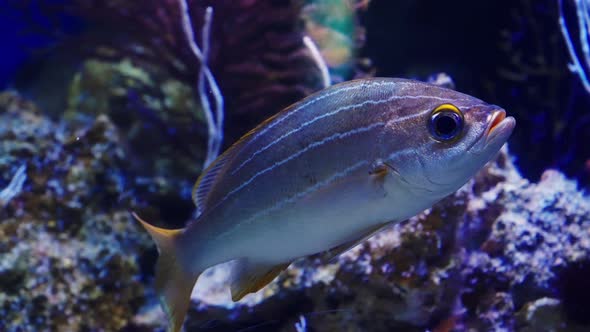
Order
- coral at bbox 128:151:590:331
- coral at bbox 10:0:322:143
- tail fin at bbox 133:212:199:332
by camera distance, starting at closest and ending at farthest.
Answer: tail fin at bbox 133:212:199:332 → coral at bbox 128:151:590:331 → coral at bbox 10:0:322:143

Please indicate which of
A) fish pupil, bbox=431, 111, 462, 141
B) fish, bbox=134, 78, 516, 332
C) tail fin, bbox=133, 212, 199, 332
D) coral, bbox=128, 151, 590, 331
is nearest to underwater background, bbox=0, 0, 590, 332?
coral, bbox=128, 151, 590, 331

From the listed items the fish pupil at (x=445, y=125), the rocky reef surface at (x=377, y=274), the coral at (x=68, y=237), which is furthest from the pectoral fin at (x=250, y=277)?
the coral at (x=68, y=237)

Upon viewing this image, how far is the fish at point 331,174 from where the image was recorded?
5.24ft

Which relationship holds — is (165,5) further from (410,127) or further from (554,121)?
(554,121)

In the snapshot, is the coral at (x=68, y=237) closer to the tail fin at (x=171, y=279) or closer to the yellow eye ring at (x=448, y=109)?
the tail fin at (x=171, y=279)

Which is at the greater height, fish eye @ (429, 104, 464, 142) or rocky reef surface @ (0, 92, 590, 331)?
fish eye @ (429, 104, 464, 142)

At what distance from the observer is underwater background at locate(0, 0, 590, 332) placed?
2.53 meters

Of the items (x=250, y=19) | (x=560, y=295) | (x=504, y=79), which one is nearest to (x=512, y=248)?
(x=560, y=295)

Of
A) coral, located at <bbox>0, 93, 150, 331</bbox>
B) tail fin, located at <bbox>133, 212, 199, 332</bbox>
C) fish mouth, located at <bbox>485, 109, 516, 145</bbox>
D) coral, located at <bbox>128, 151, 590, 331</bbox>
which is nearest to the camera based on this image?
fish mouth, located at <bbox>485, 109, 516, 145</bbox>

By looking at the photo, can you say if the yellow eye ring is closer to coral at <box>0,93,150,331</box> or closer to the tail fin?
the tail fin

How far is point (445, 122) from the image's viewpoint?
159 centimetres

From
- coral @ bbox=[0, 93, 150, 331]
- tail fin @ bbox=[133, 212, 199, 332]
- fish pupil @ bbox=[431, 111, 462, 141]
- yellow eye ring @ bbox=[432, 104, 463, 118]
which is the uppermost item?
yellow eye ring @ bbox=[432, 104, 463, 118]

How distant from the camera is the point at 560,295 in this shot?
2.54 meters

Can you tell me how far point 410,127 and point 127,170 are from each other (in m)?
2.76
